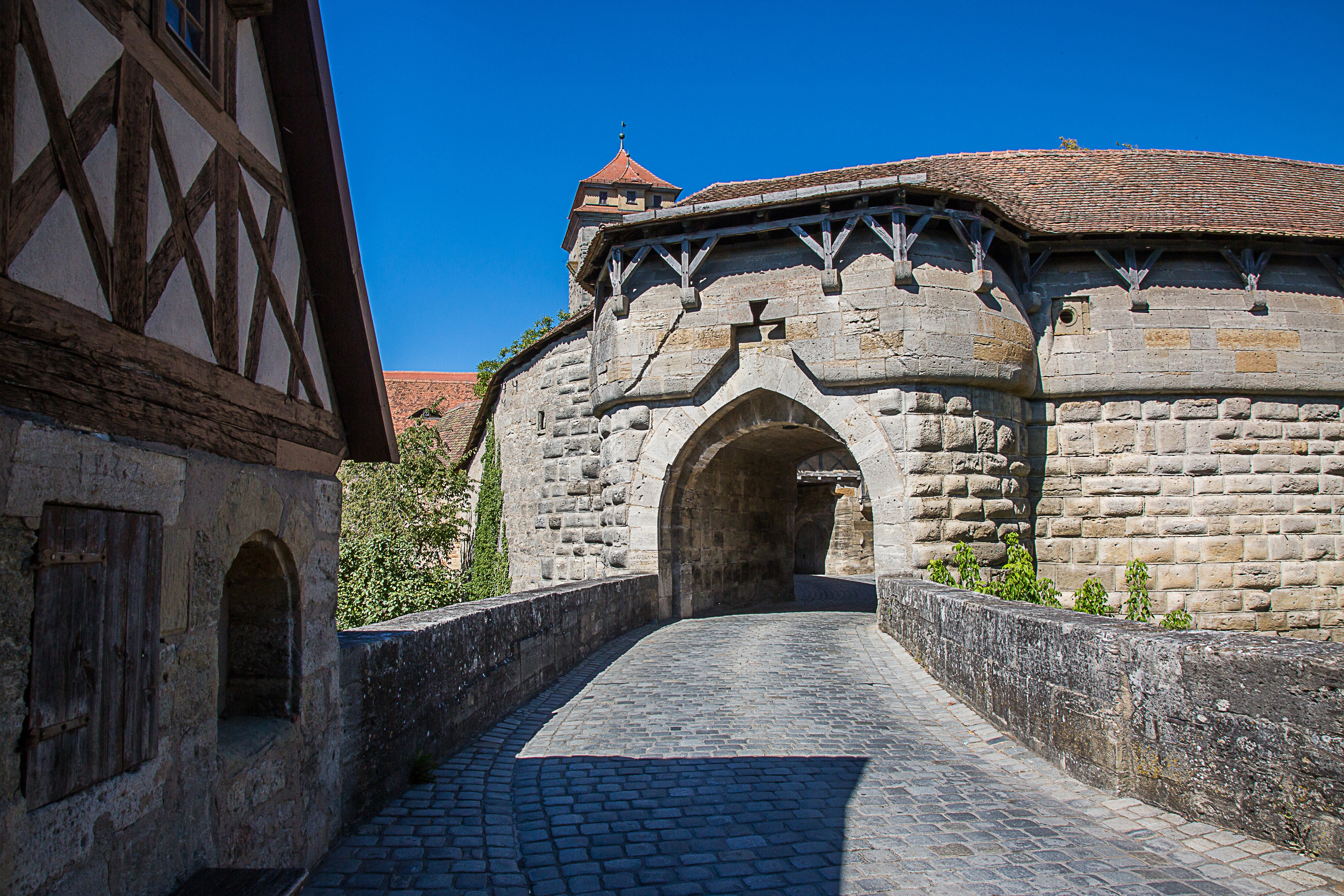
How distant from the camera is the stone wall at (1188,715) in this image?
3049mm

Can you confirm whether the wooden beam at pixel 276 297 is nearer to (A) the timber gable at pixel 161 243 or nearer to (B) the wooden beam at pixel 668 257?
(A) the timber gable at pixel 161 243

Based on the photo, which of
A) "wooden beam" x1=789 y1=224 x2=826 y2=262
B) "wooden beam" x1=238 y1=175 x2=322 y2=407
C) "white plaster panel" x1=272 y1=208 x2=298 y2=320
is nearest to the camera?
"wooden beam" x1=238 y1=175 x2=322 y2=407

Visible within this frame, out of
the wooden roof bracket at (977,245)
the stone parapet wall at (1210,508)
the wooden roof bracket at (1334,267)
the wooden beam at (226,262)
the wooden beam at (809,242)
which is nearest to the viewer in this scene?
the wooden beam at (226,262)

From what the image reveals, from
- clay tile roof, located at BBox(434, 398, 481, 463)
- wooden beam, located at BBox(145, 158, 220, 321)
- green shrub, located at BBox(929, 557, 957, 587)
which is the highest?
clay tile roof, located at BBox(434, 398, 481, 463)

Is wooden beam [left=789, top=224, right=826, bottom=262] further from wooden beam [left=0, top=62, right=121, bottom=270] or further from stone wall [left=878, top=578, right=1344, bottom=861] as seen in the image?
wooden beam [left=0, top=62, right=121, bottom=270]

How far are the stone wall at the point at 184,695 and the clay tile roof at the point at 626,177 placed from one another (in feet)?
135

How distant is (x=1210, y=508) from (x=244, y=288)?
35.4ft

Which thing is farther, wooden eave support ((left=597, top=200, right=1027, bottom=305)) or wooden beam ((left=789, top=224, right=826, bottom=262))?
wooden beam ((left=789, top=224, right=826, bottom=262))

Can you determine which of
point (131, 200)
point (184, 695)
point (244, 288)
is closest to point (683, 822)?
point (184, 695)

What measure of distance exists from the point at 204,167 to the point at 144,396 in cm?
94

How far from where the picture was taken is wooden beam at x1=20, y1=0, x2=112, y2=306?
6.79ft

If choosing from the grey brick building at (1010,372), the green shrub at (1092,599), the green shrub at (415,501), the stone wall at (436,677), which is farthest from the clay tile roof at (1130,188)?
the green shrub at (415,501)

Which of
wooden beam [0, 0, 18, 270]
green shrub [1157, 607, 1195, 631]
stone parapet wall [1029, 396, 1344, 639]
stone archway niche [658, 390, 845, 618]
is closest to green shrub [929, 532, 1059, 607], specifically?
stone parapet wall [1029, 396, 1344, 639]

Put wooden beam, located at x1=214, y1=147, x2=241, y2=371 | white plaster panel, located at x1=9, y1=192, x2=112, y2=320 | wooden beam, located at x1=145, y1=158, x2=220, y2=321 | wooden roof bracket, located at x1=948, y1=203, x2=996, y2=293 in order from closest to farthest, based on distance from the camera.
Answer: white plaster panel, located at x1=9, y1=192, x2=112, y2=320, wooden beam, located at x1=145, y1=158, x2=220, y2=321, wooden beam, located at x1=214, y1=147, x2=241, y2=371, wooden roof bracket, located at x1=948, y1=203, x2=996, y2=293
